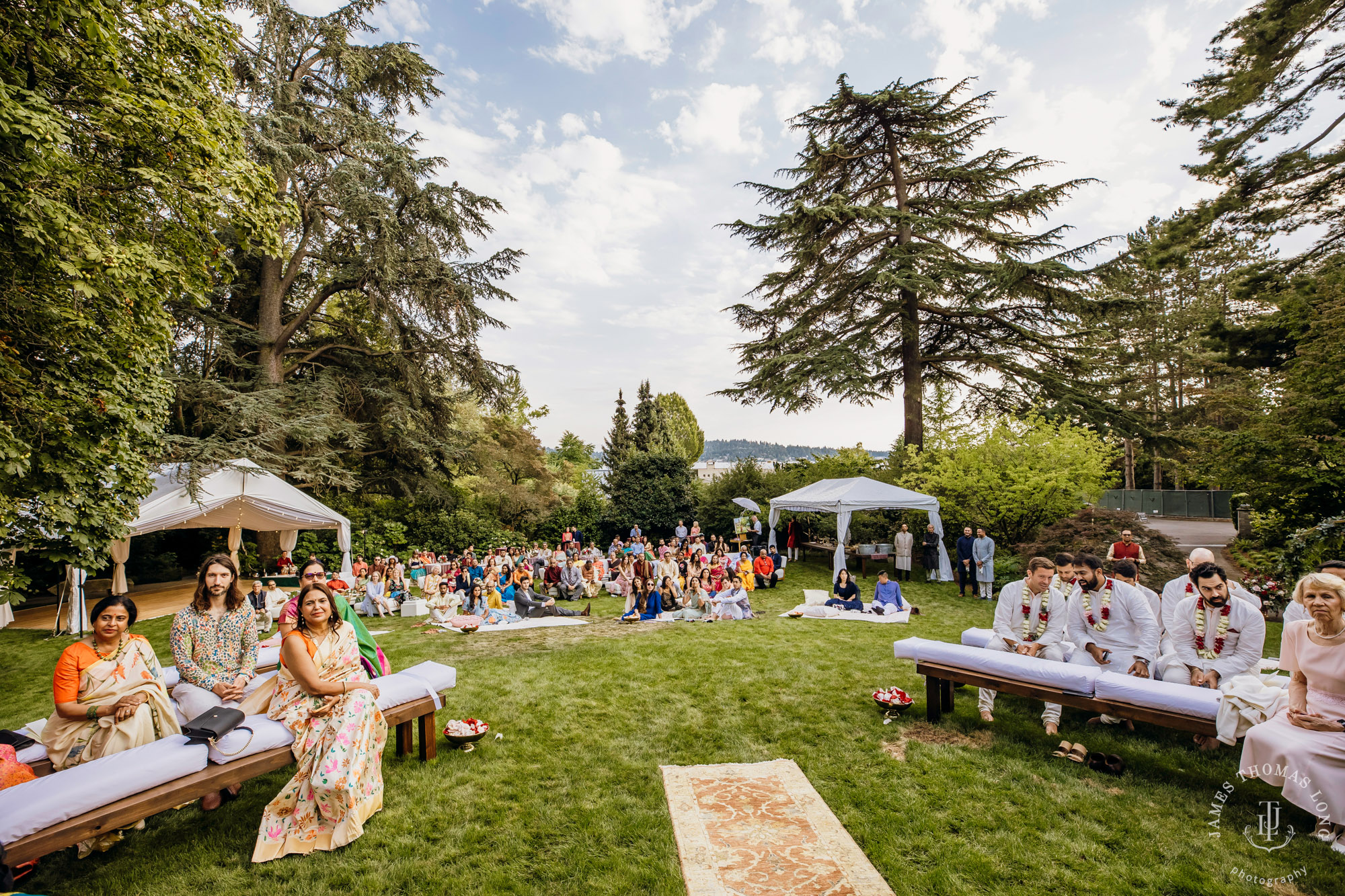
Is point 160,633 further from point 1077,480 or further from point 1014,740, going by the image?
point 1077,480

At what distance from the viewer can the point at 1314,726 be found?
10.6ft

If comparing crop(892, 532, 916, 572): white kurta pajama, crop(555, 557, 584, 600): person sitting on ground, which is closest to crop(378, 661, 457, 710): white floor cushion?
crop(555, 557, 584, 600): person sitting on ground

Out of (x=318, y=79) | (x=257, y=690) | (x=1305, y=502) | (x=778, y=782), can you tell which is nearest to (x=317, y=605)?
(x=257, y=690)

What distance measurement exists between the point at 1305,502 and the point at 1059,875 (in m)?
9.57

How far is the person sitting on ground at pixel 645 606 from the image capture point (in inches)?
423

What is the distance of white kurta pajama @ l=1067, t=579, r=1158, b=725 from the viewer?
193 inches

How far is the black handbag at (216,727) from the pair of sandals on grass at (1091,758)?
5771 mm

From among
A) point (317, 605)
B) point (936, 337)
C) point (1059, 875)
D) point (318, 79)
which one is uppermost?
point (318, 79)

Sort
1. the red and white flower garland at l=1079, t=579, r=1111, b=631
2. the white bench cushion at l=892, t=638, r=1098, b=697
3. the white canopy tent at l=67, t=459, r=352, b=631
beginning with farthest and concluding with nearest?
the white canopy tent at l=67, t=459, r=352, b=631
the red and white flower garland at l=1079, t=579, r=1111, b=631
the white bench cushion at l=892, t=638, r=1098, b=697

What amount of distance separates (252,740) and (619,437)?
3103cm

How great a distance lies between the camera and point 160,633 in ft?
31.9

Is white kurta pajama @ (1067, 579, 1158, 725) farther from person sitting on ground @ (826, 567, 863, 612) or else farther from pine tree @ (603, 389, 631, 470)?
pine tree @ (603, 389, 631, 470)

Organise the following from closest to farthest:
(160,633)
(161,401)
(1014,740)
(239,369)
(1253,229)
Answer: (1014,740) < (161,401) < (160,633) < (1253,229) < (239,369)

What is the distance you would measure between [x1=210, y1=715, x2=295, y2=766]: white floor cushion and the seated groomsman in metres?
6.62
